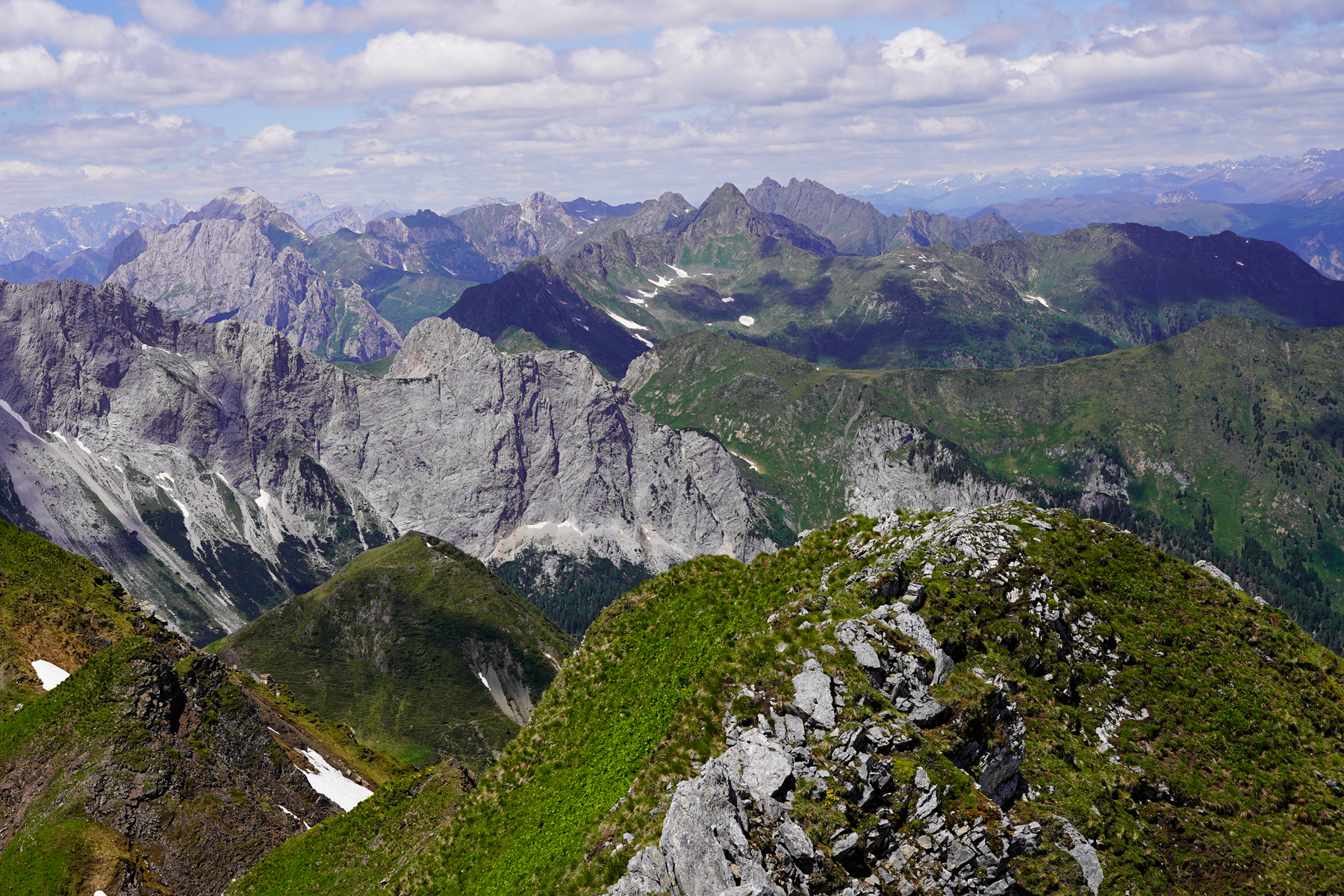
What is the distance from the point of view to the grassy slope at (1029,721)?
99.8ft

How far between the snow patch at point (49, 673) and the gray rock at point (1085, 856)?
258 feet

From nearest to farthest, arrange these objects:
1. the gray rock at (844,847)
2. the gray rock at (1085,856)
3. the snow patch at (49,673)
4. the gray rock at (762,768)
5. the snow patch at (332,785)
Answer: the gray rock at (844,847) → the gray rock at (762,768) → the gray rock at (1085,856) → the snow patch at (49,673) → the snow patch at (332,785)

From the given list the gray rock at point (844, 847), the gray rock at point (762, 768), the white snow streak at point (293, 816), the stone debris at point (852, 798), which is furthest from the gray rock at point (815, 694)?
the white snow streak at point (293, 816)

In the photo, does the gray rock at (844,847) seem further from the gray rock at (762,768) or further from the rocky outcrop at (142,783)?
the rocky outcrop at (142,783)

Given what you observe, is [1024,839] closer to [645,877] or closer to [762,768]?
[762,768]

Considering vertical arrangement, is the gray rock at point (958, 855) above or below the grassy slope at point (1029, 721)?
above

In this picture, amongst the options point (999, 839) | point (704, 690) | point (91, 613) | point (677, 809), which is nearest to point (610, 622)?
point (704, 690)

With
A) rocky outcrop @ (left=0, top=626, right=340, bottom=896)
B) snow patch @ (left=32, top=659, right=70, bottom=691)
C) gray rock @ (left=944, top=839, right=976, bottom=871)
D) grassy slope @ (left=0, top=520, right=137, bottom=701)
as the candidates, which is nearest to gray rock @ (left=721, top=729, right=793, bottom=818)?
gray rock @ (left=944, top=839, right=976, bottom=871)

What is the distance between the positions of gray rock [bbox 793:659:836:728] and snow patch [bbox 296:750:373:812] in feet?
212

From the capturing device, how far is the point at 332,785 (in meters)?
82.2

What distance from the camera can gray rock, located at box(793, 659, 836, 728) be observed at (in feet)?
85.1

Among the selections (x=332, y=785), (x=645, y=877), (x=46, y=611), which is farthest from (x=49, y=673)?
(x=645, y=877)

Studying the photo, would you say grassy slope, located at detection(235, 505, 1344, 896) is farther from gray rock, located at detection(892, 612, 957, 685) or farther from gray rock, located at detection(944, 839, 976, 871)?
gray rock, located at detection(944, 839, 976, 871)

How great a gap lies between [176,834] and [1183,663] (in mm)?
69941
